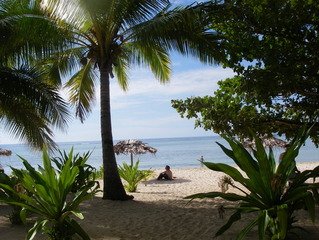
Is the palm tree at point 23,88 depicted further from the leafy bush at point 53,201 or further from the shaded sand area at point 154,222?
the leafy bush at point 53,201

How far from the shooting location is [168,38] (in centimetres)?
793

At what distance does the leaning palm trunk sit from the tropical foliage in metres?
3.55

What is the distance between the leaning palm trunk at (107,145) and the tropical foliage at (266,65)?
11.6 ft

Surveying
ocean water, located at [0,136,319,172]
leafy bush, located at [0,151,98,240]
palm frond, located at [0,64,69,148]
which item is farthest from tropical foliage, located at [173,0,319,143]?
ocean water, located at [0,136,319,172]

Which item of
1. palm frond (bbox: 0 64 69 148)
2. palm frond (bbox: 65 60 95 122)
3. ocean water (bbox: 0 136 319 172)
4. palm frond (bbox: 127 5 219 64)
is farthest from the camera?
ocean water (bbox: 0 136 319 172)

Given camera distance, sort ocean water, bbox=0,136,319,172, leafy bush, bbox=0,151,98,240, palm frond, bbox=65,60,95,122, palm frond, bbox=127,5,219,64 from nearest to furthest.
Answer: leafy bush, bbox=0,151,98,240
palm frond, bbox=127,5,219,64
palm frond, bbox=65,60,95,122
ocean water, bbox=0,136,319,172

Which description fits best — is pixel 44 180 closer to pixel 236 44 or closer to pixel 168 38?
pixel 236 44

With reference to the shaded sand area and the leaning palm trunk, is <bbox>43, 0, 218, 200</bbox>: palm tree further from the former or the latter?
the shaded sand area

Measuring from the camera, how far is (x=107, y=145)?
9.04 m

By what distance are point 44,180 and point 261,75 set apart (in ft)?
9.93

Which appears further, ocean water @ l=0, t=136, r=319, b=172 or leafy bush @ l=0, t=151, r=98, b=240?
ocean water @ l=0, t=136, r=319, b=172

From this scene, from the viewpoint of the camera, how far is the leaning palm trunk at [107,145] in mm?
9008

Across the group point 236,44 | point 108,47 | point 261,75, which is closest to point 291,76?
point 261,75

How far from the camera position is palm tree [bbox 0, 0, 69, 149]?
7.67 metres
